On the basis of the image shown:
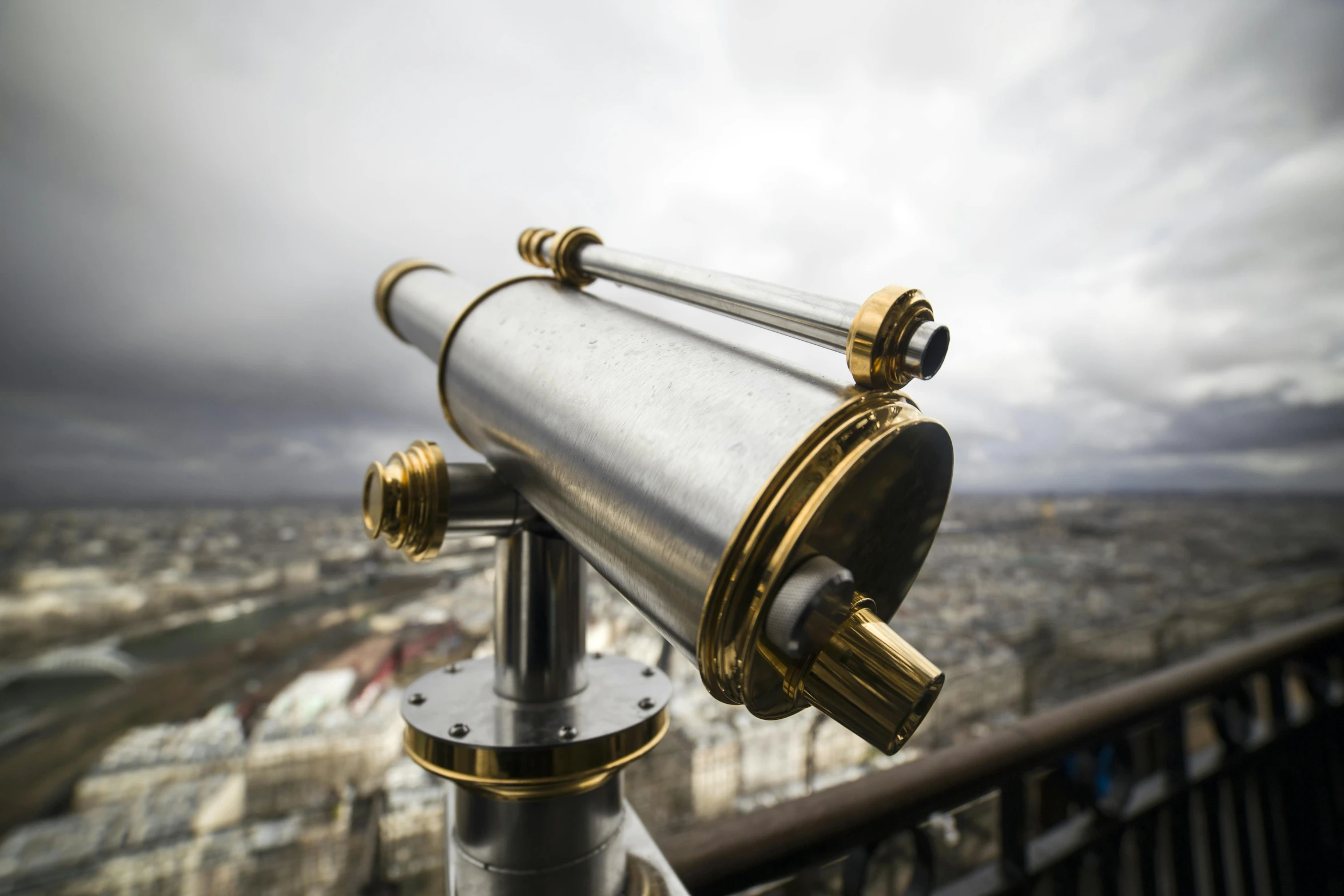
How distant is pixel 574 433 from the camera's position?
12.2 inches

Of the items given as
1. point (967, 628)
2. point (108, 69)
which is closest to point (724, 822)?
point (967, 628)

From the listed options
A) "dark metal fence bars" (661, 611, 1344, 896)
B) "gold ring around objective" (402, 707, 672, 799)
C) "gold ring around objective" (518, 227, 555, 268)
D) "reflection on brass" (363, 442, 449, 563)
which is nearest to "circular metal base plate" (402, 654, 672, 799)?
"gold ring around objective" (402, 707, 672, 799)

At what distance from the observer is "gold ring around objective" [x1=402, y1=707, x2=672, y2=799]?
34cm

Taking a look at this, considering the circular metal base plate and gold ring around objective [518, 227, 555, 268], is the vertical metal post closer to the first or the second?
the circular metal base plate

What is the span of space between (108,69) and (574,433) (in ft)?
4.83

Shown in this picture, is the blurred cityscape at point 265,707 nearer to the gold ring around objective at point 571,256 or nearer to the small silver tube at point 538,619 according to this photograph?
the small silver tube at point 538,619

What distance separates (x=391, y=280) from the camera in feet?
1.95

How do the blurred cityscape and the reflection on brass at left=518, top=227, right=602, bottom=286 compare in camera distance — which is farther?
the blurred cityscape

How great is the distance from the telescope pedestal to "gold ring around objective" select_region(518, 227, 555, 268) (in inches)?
9.5

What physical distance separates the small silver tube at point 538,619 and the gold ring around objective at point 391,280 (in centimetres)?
30

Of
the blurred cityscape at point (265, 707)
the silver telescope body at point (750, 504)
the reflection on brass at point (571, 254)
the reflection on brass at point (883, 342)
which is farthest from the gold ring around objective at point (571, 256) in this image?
the blurred cityscape at point (265, 707)

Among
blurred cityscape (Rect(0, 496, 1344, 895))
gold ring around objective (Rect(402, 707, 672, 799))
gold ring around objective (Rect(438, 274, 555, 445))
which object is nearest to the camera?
gold ring around objective (Rect(402, 707, 672, 799))

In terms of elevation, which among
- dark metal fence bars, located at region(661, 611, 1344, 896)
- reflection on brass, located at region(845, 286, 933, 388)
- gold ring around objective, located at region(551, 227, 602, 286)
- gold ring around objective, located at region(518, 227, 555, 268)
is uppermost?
gold ring around objective, located at region(518, 227, 555, 268)

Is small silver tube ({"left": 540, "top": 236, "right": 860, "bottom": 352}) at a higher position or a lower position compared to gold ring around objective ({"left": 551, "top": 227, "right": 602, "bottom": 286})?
lower
